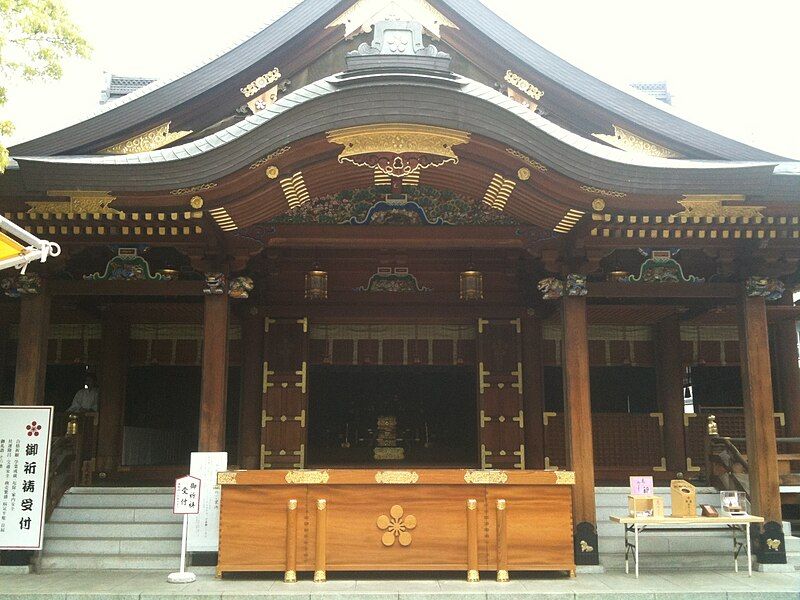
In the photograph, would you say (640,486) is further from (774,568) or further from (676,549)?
(774,568)

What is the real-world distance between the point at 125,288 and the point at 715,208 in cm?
668

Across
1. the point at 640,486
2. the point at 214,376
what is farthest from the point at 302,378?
the point at 640,486

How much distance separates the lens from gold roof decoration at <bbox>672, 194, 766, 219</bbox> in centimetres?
763

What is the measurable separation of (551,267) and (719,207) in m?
1.93

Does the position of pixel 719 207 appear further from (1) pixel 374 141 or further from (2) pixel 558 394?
(2) pixel 558 394

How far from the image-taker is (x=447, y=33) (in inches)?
365

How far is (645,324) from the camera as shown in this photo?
11555 millimetres

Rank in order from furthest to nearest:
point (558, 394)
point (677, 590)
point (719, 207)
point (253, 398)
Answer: point (558, 394) → point (253, 398) → point (719, 207) → point (677, 590)

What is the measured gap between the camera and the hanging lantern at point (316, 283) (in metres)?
10.4

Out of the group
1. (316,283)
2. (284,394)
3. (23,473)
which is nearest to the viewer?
(23,473)

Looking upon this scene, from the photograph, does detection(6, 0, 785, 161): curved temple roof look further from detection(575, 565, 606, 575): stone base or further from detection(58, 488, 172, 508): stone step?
detection(575, 565, 606, 575): stone base

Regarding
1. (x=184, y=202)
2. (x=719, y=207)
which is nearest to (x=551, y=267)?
(x=719, y=207)

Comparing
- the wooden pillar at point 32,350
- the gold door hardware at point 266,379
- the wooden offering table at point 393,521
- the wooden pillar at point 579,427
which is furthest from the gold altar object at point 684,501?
the wooden pillar at point 32,350

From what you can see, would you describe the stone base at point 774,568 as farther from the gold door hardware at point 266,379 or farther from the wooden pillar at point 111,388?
the wooden pillar at point 111,388
